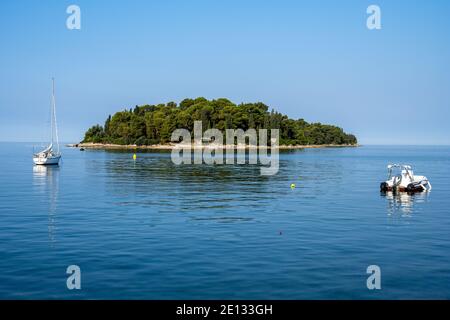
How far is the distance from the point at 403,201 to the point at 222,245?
32.5m

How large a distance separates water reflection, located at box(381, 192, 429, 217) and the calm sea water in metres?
0.14

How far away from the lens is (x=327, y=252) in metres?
30.6

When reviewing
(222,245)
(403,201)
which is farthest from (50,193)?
(403,201)

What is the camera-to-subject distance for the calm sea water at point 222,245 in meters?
23.3

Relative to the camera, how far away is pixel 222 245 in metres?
32.3

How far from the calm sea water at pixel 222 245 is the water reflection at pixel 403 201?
14cm

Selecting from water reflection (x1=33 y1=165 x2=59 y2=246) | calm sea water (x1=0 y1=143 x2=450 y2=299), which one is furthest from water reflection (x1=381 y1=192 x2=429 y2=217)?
water reflection (x1=33 y1=165 x2=59 y2=246)

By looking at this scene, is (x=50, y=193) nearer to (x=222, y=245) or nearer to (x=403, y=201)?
(x=222, y=245)

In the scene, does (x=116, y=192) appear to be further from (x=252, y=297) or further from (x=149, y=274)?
(x=252, y=297)

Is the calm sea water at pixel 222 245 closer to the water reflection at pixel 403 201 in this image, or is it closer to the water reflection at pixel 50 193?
the water reflection at pixel 403 201

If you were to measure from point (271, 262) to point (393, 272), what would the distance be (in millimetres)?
6391

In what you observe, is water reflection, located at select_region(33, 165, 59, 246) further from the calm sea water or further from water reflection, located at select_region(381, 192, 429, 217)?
water reflection, located at select_region(381, 192, 429, 217)

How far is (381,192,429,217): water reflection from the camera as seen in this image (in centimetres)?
4962

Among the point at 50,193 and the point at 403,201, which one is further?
the point at 50,193
